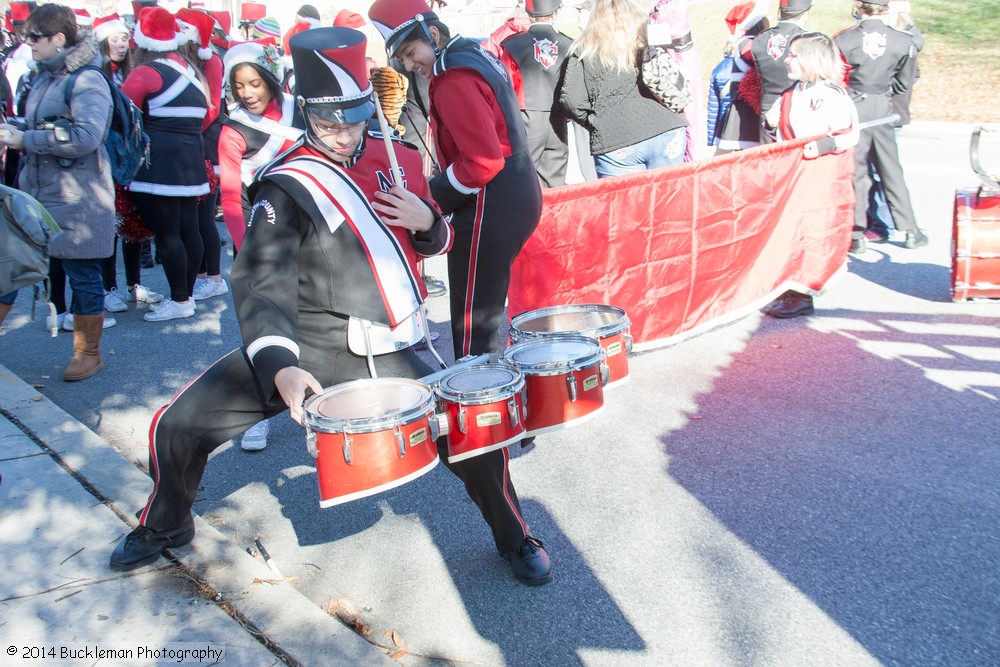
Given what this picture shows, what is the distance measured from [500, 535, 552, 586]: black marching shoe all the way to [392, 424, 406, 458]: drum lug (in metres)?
0.93

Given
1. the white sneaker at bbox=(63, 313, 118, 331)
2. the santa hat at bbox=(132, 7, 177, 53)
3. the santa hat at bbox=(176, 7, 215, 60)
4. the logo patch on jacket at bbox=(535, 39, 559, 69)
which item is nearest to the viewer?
the santa hat at bbox=(132, 7, 177, 53)

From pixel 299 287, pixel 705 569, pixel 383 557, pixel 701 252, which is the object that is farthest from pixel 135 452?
pixel 701 252

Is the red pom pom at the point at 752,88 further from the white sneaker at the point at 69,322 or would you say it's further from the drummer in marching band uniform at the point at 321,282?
the white sneaker at the point at 69,322

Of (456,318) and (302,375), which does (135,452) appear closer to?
(456,318)

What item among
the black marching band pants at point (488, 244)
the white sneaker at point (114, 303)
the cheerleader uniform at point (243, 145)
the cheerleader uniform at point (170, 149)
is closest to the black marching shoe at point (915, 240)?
the black marching band pants at point (488, 244)

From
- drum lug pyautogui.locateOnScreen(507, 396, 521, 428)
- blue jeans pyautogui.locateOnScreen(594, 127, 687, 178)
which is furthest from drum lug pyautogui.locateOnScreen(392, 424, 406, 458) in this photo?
blue jeans pyautogui.locateOnScreen(594, 127, 687, 178)

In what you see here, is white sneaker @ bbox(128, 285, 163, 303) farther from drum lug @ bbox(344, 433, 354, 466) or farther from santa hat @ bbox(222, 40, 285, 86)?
drum lug @ bbox(344, 433, 354, 466)

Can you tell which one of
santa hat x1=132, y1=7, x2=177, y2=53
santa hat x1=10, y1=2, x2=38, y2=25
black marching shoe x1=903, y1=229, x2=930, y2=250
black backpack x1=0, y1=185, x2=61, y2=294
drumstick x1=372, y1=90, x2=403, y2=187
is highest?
santa hat x1=10, y1=2, x2=38, y2=25

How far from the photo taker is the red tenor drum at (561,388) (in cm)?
285

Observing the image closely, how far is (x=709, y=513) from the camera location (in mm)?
3697

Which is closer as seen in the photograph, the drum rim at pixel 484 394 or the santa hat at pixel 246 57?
the drum rim at pixel 484 394

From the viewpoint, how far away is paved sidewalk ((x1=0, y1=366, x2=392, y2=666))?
2.79 metres

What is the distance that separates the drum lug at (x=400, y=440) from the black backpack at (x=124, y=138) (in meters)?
4.00

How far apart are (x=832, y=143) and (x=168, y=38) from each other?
176 inches
